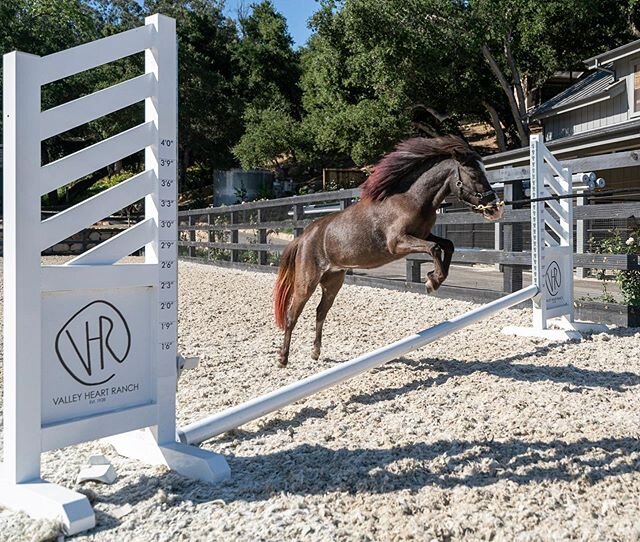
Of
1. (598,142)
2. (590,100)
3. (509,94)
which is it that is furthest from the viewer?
(509,94)

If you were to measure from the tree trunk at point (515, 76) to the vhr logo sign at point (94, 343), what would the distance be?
2149 cm

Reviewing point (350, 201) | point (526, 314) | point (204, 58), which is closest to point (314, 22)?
point (204, 58)

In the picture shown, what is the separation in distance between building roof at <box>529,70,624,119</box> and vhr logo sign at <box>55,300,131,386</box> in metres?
16.0

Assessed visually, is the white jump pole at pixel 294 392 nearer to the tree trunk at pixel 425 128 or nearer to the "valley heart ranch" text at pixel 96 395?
the "valley heart ranch" text at pixel 96 395

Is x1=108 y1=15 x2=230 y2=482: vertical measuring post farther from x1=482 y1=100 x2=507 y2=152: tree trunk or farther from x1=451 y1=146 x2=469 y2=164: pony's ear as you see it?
x1=482 y1=100 x2=507 y2=152: tree trunk

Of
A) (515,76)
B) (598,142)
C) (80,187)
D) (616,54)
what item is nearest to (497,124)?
(515,76)

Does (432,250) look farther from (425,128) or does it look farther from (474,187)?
(425,128)

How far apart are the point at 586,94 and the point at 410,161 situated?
14692 millimetres

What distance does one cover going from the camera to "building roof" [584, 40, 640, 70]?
15.2m

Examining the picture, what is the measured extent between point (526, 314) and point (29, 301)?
18.0ft

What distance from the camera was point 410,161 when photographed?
179 inches

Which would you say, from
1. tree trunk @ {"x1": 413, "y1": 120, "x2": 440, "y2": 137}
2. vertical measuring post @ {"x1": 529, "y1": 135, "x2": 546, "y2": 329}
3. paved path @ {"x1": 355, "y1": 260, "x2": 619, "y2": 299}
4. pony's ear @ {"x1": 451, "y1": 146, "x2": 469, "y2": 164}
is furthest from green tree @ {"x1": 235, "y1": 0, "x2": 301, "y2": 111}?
pony's ear @ {"x1": 451, "y1": 146, "x2": 469, "y2": 164}

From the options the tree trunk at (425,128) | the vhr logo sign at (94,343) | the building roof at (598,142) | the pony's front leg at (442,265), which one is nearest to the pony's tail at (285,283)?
the pony's front leg at (442,265)

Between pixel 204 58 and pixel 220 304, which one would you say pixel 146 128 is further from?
pixel 204 58
